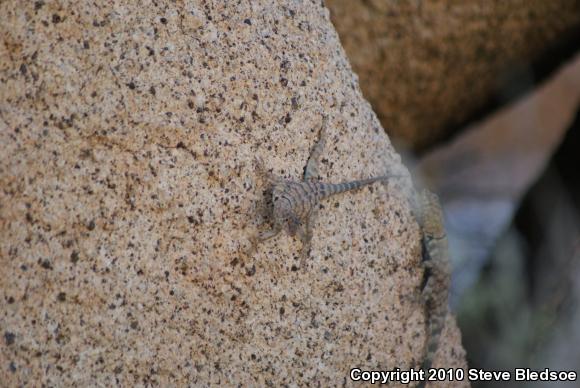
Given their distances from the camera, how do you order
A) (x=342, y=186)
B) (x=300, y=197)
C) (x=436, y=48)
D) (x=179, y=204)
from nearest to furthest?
(x=179, y=204) < (x=300, y=197) < (x=342, y=186) < (x=436, y=48)

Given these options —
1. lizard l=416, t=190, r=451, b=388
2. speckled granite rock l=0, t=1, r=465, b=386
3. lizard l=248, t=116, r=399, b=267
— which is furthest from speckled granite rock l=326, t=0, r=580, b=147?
lizard l=248, t=116, r=399, b=267

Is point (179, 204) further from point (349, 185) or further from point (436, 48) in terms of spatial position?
point (436, 48)

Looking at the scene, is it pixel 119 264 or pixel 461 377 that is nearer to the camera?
pixel 119 264

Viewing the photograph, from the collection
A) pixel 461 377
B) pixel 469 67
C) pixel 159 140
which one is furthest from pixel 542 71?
pixel 159 140

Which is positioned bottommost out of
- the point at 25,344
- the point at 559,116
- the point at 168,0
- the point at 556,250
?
the point at 25,344

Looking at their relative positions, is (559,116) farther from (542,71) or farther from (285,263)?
(285,263)

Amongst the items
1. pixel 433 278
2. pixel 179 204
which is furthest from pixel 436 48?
pixel 179 204
